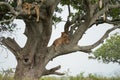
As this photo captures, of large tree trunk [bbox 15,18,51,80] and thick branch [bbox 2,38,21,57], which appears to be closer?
large tree trunk [bbox 15,18,51,80]

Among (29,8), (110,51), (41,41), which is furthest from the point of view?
(110,51)

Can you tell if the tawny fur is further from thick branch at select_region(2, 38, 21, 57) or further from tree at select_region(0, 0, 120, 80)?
thick branch at select_region(2, 38, 21, 57)

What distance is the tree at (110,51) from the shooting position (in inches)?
1774

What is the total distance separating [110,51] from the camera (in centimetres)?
4650

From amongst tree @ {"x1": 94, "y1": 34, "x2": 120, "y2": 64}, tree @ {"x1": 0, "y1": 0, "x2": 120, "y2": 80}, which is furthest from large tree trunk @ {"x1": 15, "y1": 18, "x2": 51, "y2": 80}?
tree @ {"x1": 94, "y1": 34, "x2": 120, "y2": 64}

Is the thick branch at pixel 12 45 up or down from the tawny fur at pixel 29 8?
down

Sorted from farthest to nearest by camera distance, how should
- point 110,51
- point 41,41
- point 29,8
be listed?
point 110,51, point 41,41, point 29,8

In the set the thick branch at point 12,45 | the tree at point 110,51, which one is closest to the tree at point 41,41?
the thick branch at point 12,45

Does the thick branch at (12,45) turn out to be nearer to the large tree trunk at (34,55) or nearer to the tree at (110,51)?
the large tree trunk at (34,55)

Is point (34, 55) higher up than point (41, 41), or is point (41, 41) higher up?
point (41, 41)

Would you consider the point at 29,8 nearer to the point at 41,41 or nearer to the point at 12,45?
the point at 41,41

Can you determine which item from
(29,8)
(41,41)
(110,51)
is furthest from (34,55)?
(110,51)

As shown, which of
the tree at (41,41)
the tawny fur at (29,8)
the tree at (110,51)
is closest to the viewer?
the tawny fur at (29,8)

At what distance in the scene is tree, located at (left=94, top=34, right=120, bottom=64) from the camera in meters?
45.1
